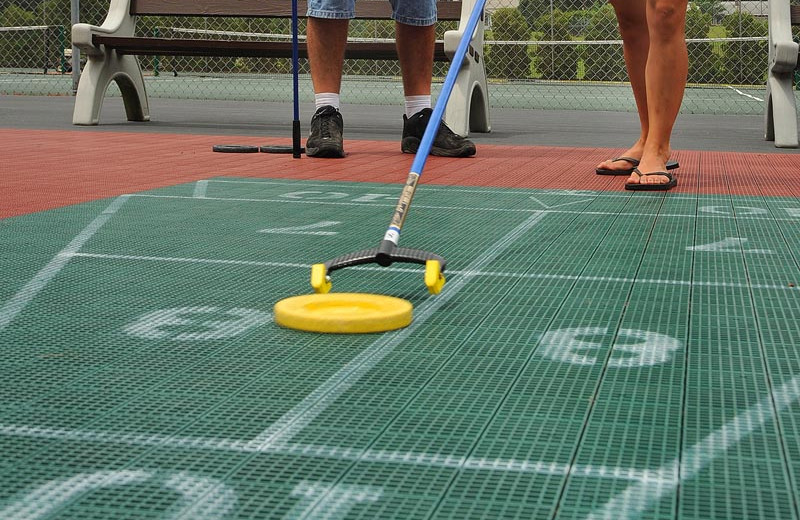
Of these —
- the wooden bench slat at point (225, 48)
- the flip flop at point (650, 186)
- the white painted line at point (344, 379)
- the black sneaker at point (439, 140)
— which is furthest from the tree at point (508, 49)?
the white painted line at point (344, 379)

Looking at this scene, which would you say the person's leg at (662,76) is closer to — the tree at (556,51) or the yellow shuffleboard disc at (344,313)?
the yellow shuffleboard disc at (344,313)

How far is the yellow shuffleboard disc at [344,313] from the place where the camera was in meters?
2.30

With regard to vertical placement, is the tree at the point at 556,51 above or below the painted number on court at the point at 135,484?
above


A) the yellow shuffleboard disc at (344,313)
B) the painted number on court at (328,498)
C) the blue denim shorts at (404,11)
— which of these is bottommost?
the painted number on court at (328,498)

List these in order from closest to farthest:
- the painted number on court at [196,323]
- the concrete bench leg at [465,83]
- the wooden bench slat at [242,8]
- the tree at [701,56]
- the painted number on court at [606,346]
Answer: the painted number on court at [606,346] → the painted number on court at [196,323] → the concrete bench leg at [465,83] → the wooden bench slat at [242,8] → the tree at [701,56]

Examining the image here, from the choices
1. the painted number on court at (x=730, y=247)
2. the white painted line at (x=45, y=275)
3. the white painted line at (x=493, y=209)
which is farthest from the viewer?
the white painted line at (x=493, y=209)

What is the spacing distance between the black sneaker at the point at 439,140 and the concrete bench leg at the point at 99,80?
2.96 meters

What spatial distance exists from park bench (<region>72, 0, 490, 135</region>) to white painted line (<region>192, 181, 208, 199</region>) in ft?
9.55

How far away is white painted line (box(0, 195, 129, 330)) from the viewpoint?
2467 millimetres

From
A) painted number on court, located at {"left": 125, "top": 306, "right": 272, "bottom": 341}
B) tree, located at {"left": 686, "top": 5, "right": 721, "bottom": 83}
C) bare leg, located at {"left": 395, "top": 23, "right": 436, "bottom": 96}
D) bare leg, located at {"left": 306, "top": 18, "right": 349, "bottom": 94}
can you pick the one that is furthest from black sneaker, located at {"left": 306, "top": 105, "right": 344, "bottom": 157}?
tree, located at {"left": 686, "top": 5, "right": 721, "bottom": 83}

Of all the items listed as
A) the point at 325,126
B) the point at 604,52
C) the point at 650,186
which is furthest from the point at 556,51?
the point at 650,186

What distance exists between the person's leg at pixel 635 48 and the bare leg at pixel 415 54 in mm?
1601

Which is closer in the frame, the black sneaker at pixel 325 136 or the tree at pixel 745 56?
the black sneaker at pixel 325 136

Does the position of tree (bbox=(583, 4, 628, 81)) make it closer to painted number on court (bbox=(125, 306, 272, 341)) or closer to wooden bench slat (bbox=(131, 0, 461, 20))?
wooden bench slat (bbox=(131, 0, 461, 20))
